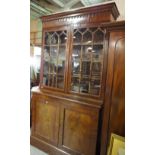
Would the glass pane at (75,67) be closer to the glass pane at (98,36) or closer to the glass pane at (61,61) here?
the glass pane at (61,61)

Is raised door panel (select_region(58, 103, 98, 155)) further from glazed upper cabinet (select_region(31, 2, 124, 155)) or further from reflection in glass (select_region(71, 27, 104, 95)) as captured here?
reflection in glass (select_region(71, 27, 104, 95))

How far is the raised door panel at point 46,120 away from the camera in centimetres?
220

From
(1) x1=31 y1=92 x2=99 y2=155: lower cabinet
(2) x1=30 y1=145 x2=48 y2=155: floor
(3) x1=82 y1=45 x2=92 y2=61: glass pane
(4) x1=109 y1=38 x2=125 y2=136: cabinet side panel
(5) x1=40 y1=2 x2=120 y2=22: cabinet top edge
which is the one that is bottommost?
(2) x1=30 y1=145 x2=48 y2=155: floor

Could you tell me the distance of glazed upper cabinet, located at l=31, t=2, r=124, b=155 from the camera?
1796mm

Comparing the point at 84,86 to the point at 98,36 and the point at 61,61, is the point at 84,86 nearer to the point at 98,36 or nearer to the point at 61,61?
the point at 61,61

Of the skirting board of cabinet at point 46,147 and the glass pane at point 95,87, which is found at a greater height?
the glass pane at point 95,87

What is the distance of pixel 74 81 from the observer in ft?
6.86

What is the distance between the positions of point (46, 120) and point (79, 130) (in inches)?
25.0

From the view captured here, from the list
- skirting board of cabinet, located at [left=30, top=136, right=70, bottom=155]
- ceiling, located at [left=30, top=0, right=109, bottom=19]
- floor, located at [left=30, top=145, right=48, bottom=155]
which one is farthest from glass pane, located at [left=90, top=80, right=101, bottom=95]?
ceiling, located at [left=30, top=0, right=109, bottom=19]

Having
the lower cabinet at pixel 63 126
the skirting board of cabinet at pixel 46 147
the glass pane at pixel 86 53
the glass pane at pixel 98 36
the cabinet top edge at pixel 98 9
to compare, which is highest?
the cabinet top edge at pixel 98 9

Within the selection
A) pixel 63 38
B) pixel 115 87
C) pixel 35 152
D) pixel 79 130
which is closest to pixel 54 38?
pixel 63 38

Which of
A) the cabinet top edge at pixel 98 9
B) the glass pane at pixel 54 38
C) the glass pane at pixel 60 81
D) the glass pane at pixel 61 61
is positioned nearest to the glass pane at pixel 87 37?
the cabinet top edge at pixel 98 9

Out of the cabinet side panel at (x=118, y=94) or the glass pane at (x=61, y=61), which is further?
the glass pane at (x=61, y=61)
